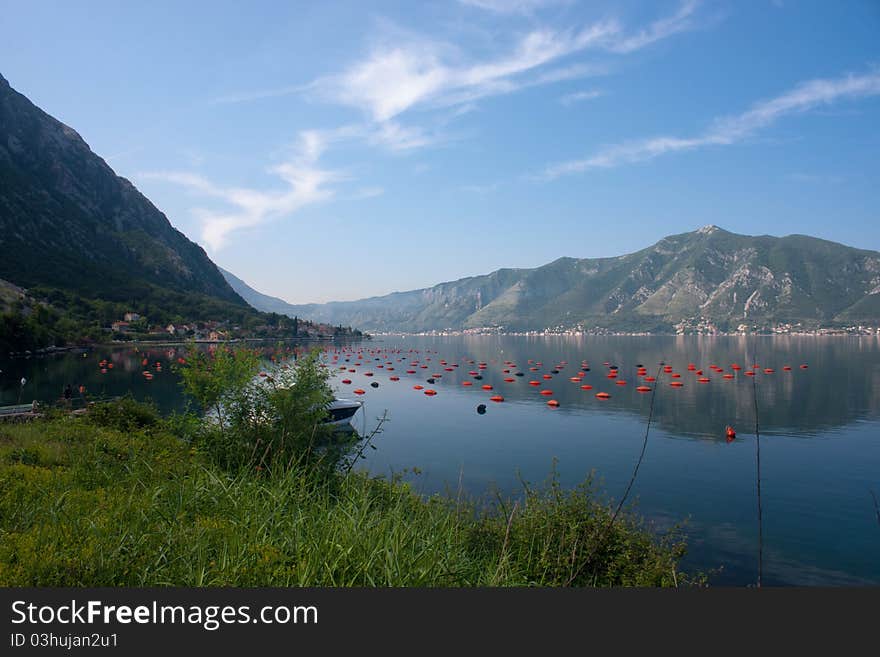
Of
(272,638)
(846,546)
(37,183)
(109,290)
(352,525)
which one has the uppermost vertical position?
(37,183)

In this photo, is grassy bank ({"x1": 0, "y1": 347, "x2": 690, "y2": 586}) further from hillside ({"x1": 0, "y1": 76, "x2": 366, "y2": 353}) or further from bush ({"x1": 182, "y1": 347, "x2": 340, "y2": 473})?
hillside ({"x1": 0, "y1": 76, "x2": 366, "y2": 353})

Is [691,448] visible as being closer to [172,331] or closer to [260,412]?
[260,412]

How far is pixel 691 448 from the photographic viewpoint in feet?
101

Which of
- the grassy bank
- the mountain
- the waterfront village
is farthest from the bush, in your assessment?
the mountain

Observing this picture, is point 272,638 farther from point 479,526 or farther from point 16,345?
point 16,345

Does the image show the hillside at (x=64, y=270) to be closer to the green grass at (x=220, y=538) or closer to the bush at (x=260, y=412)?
the bush at (x=260, y=412)

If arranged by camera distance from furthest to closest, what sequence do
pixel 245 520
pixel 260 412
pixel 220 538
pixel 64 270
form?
pixel 64 270 → pixel 260 412 → pixel 245 520 → pixel 220 538

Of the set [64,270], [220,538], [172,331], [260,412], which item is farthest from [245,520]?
[64,270]

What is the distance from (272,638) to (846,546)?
21270mm

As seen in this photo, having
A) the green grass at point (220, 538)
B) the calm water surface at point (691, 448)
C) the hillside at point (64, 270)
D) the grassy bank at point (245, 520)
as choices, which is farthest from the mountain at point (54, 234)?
the green grass at point (220, 538)

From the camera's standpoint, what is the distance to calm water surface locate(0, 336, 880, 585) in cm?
1756

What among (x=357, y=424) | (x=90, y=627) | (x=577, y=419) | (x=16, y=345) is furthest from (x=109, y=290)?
(x=90, y=627)

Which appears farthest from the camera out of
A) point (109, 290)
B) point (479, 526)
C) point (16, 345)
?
point (109, 290)

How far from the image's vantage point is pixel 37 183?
172 metres
